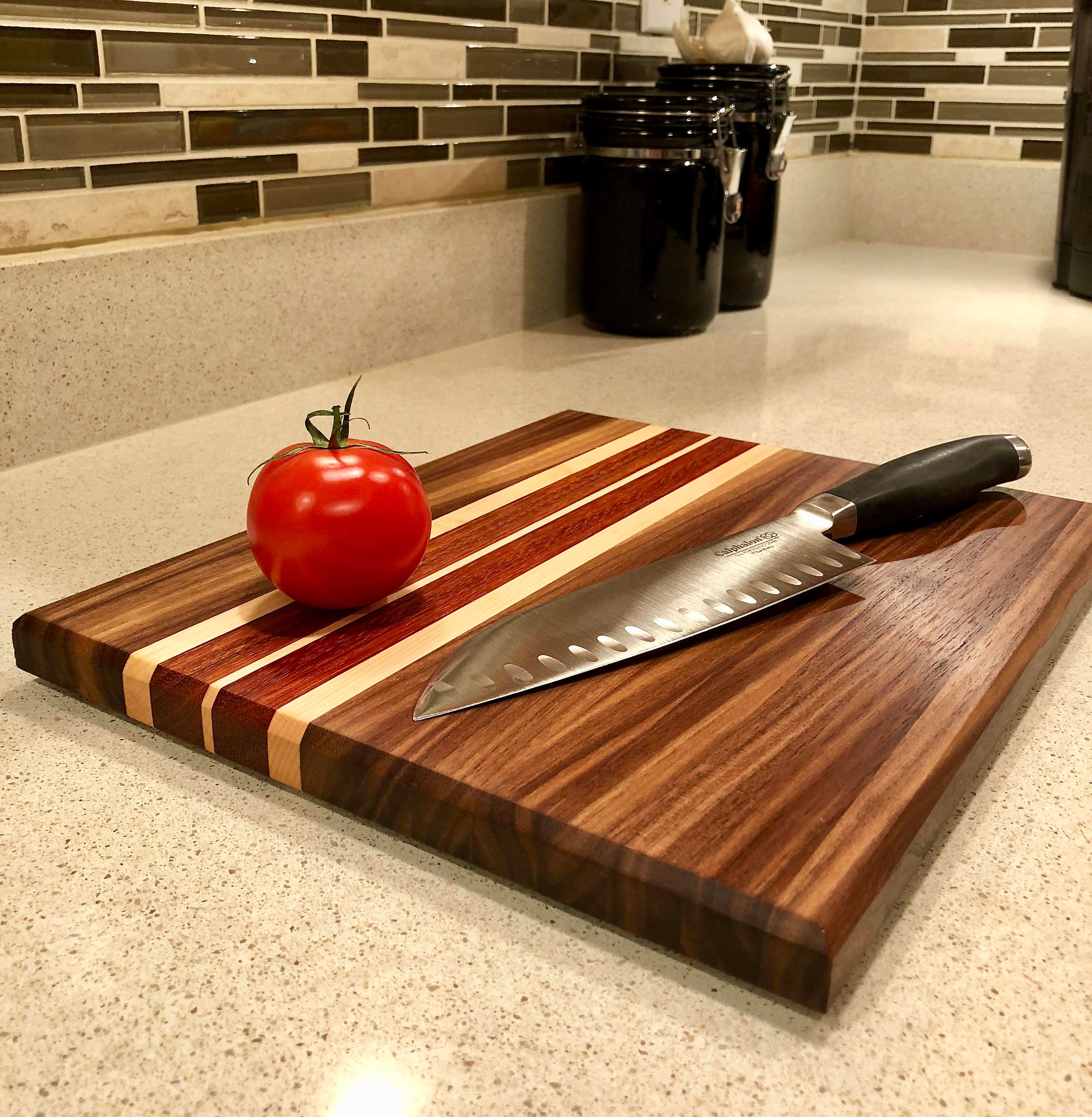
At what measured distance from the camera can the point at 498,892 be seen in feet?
1.52

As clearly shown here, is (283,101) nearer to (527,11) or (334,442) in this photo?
(527,11)

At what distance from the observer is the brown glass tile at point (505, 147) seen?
1.42 m

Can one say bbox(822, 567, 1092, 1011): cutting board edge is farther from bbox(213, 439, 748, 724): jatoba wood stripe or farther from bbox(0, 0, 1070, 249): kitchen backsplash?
bbox(0, 0, 1070, 249): kitchen backsplash

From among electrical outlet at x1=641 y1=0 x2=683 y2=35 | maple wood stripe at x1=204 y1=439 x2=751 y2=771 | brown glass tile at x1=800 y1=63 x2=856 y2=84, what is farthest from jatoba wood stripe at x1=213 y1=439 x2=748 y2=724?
brown glass tile at x1=800 y1=63 x2=856 y2=84

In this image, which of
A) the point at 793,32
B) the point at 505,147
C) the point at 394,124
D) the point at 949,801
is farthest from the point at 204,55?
the point at 793,32

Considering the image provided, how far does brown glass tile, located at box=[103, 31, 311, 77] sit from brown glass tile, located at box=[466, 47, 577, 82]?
11.5 inches

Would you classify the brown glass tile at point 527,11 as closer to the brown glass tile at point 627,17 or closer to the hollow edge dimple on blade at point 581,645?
the brown glass tile at point 627,17

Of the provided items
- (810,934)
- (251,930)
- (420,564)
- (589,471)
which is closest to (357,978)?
(251,930)

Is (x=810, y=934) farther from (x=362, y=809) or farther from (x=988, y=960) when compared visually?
(x=362, y=809)

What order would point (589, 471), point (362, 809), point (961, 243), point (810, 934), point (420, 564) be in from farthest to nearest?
point (961, 243), point (589, 471), point (420, 564), point (362, 809), point (810, 934)

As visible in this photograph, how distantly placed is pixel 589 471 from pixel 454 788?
1.30 feet

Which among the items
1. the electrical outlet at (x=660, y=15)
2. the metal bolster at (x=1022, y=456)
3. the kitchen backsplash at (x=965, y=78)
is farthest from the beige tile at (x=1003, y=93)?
the metal bolster at (x=1022, y=456)

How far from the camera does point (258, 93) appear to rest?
3.72 ft

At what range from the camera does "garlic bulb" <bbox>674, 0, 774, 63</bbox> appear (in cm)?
157
